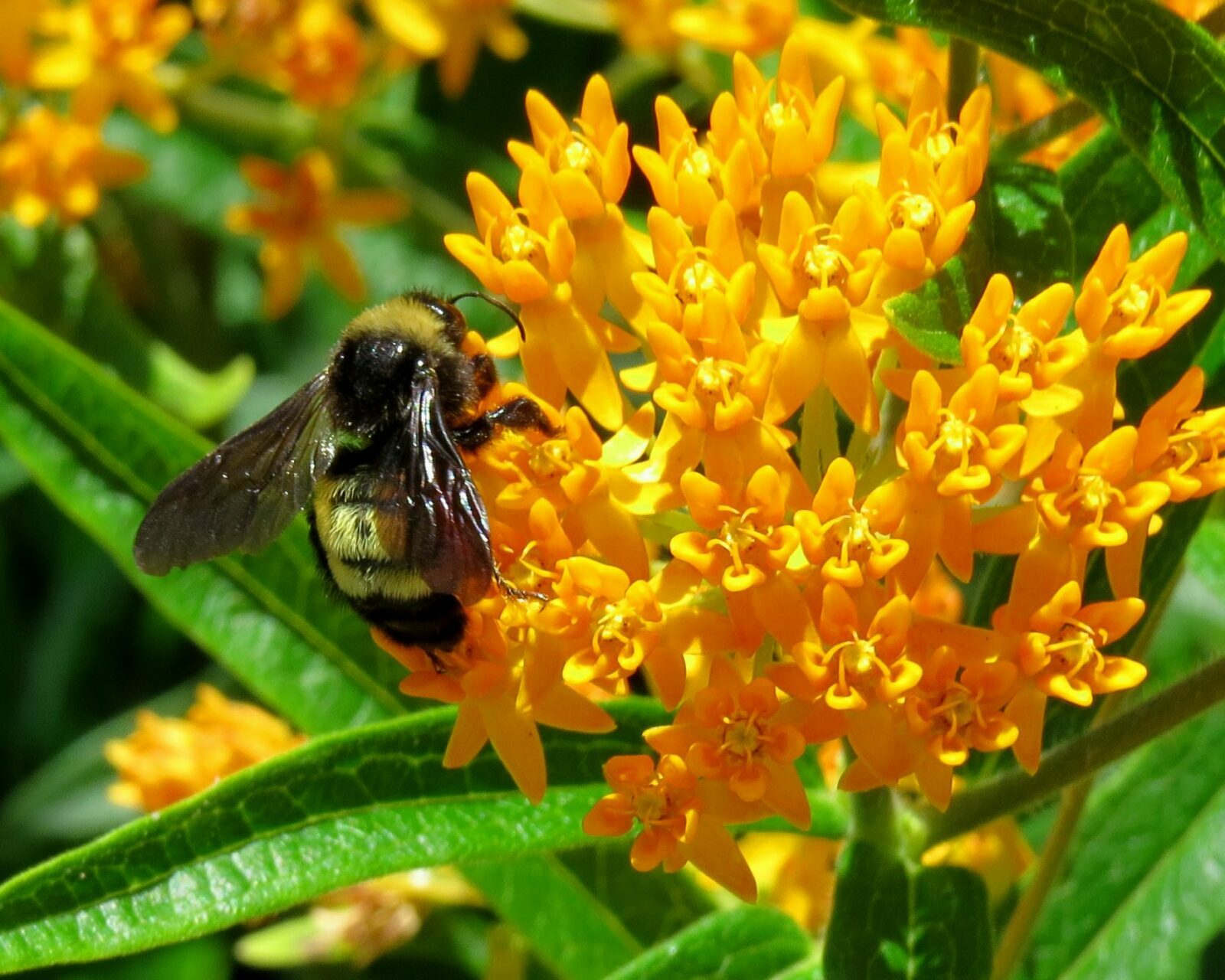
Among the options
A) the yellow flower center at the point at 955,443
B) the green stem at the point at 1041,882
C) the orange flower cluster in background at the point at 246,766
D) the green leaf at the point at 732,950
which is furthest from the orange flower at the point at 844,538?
the orange flower cluster in background at the point at 246,766

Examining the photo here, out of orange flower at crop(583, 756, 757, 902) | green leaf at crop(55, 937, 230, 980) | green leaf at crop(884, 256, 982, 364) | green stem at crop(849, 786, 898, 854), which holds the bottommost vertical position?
green leaf at crop(55, 937, 230, 980)

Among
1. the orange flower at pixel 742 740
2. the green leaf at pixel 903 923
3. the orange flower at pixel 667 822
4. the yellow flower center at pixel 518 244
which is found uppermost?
the yellow flower center at pixel 518 244

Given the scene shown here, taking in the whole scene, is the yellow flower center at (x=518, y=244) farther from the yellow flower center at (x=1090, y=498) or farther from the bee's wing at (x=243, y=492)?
the yellow flower center at (x=1090, y=498)

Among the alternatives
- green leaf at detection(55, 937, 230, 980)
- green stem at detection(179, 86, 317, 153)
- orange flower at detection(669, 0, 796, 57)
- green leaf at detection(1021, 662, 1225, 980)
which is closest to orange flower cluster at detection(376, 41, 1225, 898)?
green leaf at detection(1021, 662, 1225, 980)

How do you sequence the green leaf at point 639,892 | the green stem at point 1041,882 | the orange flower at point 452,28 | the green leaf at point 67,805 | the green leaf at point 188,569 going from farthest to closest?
the orange flower at point 452,28 < the green leaf at point 67,805 < the green leaf at point 639,892 < the green leaf at point 188,569 < the green stem at point 1041,882

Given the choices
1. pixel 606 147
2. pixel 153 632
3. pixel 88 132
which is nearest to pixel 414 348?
pixel 606 147

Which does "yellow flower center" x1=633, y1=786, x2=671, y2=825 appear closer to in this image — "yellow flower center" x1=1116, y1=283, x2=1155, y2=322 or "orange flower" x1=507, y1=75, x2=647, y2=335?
"orange flower" x1=507, y1=75, x2=647, y2=335

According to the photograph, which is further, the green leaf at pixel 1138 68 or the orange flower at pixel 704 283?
the orange flower at pixel 704 283
